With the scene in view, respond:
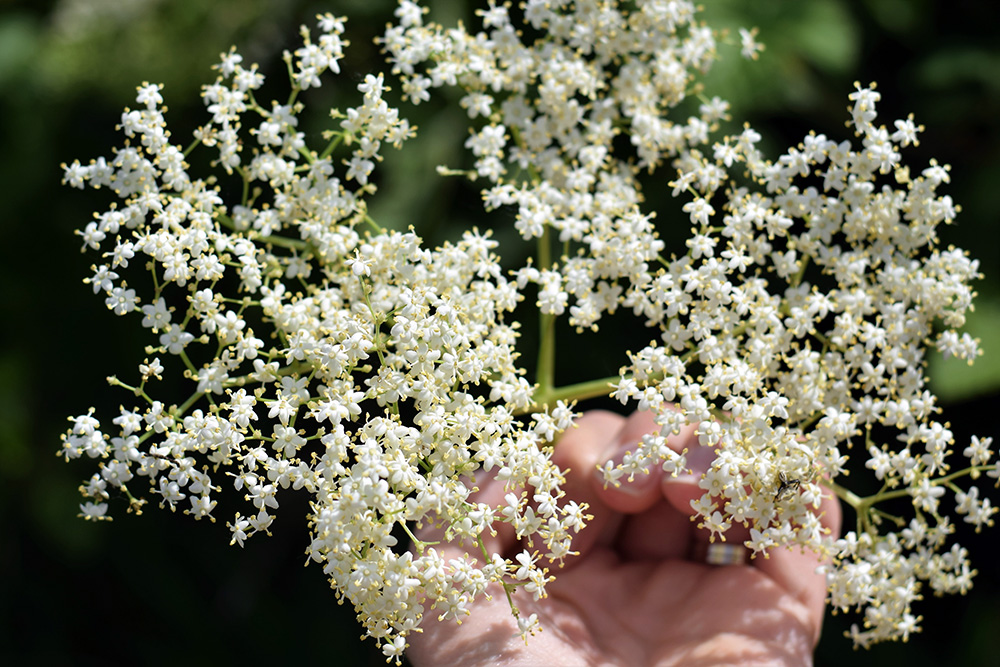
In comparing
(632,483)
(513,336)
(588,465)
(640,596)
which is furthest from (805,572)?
(513,336)

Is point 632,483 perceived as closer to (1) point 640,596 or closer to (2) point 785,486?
(1) point 640,596

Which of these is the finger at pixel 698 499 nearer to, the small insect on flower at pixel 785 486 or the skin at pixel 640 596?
the skin at pixel 640 596

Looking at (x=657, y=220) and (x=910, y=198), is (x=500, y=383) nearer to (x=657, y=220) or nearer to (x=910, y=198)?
(x=910, y=198)

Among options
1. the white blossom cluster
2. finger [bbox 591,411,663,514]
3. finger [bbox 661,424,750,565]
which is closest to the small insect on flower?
the white blossom cluster

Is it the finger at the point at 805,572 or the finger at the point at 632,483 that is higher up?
the finger at the point at 632,483

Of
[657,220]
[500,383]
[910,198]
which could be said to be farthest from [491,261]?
[657,220]

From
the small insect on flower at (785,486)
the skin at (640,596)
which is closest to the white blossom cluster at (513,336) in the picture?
the small insect on flower at (785,486)

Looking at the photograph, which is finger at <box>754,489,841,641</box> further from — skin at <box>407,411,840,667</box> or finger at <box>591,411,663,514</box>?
finger at <box>591,411,663,514</box>
